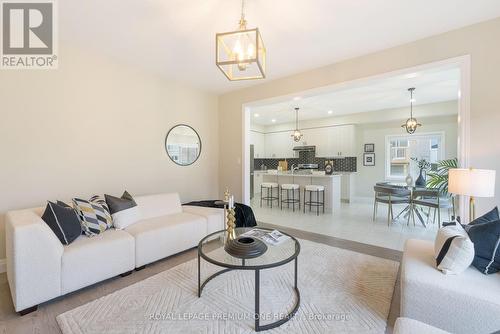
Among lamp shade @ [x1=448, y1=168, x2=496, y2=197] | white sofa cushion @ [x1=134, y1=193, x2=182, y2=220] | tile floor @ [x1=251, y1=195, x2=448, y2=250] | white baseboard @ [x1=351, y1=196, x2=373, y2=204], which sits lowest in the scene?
tile floor @ [x1=251, y1=195, x2=448, y2=250]

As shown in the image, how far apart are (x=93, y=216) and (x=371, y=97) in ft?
18.7

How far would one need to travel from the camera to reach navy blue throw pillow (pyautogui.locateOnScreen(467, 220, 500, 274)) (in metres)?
1.54

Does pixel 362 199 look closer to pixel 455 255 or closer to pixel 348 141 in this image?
pixel 348 141

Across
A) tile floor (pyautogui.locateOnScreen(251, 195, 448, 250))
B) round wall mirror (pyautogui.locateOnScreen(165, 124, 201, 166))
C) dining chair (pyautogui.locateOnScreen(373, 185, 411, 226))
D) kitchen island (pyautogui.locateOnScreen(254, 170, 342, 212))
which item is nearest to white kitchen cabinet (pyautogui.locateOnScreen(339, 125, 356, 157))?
kitchen island (pyautogui.locateOnScreen(254, 170, 342, 212))

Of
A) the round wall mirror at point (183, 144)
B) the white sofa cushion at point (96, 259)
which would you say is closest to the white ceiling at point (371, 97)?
the round wall mirror at point (183, 144)

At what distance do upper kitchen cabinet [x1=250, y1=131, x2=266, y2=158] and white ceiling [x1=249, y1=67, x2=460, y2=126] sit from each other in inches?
35.6

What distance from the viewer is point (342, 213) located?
5.32 m

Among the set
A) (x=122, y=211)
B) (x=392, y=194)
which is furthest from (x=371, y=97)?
(x=122, y=211)

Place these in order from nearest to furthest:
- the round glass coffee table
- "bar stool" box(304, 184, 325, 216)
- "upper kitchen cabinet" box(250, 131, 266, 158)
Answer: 1. the round glass coffee table
2. "bar stool" box(304, 184, 325, 216)
3. "upper kitchen cabinet" box(250, 131, 266, 158)

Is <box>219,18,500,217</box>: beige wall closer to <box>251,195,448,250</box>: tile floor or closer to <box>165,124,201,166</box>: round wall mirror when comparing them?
<box>251,195,448,250</box>: tile floor

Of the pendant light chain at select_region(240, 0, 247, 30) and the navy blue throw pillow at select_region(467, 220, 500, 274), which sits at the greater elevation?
the pendant light chain at select_region(240, 0, 247, 30)

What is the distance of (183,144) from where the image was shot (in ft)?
14.0

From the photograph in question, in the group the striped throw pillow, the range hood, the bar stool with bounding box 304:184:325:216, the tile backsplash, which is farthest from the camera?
the range hood

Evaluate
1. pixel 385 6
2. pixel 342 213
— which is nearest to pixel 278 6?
pixel 385 6
